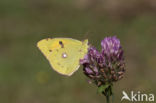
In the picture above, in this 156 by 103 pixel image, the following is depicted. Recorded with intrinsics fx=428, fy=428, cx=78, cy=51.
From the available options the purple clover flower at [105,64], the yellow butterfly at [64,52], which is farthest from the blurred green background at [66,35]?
the purple clover flower at [105,64]

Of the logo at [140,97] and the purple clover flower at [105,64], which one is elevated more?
the purple clover flower at [105,64]

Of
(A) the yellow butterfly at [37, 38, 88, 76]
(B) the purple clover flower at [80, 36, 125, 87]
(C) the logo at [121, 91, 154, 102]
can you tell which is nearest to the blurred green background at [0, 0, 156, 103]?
(C) the logo at [121, 91, 154, 102]

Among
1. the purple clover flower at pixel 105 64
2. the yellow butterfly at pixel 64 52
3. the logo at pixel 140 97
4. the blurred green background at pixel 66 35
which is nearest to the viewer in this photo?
the purple clover flower at pixel 105 64

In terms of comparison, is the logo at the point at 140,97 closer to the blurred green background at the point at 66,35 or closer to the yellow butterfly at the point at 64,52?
the blurred green background at the point at 66,35

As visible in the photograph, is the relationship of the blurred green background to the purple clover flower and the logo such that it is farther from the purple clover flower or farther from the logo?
the purple clover flower

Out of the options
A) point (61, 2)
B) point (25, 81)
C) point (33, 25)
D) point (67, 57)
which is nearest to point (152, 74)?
point (25, 81)

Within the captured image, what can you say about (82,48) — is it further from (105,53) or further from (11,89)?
(11,89)
